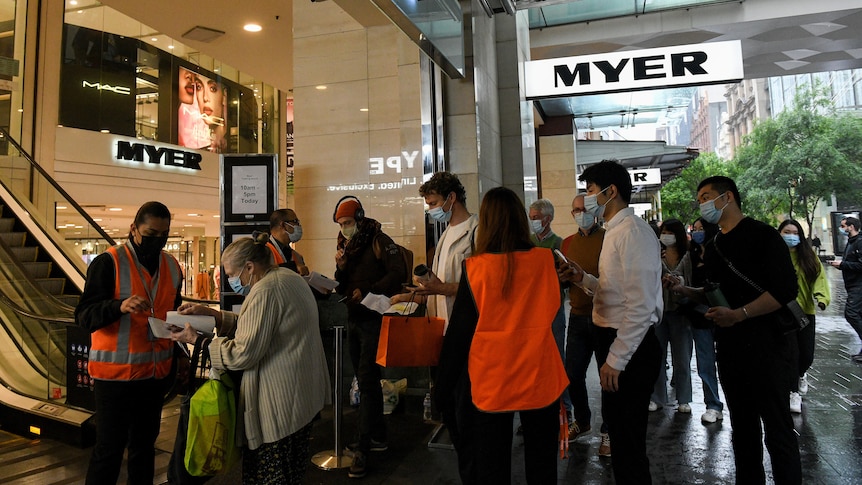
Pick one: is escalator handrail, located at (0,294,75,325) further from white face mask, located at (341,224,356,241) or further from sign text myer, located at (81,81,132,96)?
sign text myer, located at (81,81,132,96)

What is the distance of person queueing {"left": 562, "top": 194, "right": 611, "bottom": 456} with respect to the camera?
3803 mm

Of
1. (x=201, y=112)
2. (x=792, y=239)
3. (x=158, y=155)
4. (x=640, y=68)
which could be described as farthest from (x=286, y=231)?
(x=201, y=112)

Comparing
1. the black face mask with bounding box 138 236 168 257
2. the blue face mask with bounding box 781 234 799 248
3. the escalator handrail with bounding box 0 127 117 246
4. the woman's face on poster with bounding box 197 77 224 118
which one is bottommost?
the black face mask with bounding box 138 236 168 257

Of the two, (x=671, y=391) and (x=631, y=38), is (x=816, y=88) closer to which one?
(x=631, y=38)

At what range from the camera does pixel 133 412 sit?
2.78m

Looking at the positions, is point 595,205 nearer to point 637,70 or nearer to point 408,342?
point 408,342

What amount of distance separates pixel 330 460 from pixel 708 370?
323cm

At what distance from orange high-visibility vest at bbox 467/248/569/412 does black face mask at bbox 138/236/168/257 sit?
1826 mm

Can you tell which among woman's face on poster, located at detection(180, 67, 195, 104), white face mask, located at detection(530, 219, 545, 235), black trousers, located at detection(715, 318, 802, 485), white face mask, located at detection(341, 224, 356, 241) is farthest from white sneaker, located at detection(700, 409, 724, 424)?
woman's face on poster, located at detection(180, 67, 195, 104)

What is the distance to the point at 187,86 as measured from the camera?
63.8 ft

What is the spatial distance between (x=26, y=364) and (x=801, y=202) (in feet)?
116

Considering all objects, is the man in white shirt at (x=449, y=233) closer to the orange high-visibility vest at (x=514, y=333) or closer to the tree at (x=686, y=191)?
the orange high-visibility vest at (x=514, y=333)

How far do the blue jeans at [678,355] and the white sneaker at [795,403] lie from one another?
807mm

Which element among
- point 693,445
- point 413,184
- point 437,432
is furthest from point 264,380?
point 413,184
